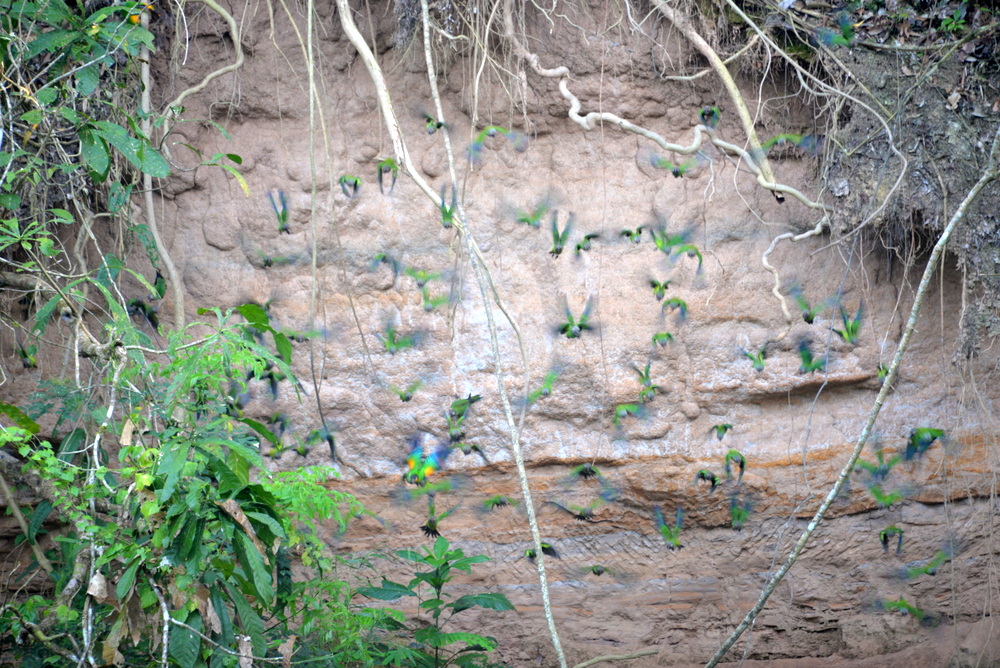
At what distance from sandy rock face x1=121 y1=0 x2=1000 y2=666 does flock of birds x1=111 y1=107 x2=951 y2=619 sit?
2 cm

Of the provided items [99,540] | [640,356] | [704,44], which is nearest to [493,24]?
[704,44]

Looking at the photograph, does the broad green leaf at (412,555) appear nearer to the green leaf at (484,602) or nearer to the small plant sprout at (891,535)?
the green leaf at (484,602)

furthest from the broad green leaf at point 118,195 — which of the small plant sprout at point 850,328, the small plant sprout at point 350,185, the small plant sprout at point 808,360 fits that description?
the small plant sprout at point 850,328

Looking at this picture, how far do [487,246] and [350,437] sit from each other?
3.11ft

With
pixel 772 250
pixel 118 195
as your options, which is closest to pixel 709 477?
pixel 772 250

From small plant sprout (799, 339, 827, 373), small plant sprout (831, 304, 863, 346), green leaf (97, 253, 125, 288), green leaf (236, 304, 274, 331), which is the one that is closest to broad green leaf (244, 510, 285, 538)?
green leaf (236, 304, 274, 331)

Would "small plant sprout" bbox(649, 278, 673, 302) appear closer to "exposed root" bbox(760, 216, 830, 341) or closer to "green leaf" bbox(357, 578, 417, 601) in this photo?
"exposed root" bbox(760, 216, 830, 341)

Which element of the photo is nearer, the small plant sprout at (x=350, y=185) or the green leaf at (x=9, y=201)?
the green leaf at (x=9, y=201)

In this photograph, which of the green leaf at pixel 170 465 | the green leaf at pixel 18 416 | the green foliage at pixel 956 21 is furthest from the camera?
the green foliage at pixel 956 21

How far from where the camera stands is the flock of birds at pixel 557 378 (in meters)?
3.25

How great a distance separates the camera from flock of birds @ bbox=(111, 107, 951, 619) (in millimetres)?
3252

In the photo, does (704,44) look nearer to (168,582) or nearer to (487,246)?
(487,246)

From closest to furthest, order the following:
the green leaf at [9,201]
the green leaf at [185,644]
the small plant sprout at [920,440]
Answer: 1. the green leaf at [185,644]
2. the green leaf at [9,201]
3. the small plant sprout at [920,440]

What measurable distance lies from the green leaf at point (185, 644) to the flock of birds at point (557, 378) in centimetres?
123
